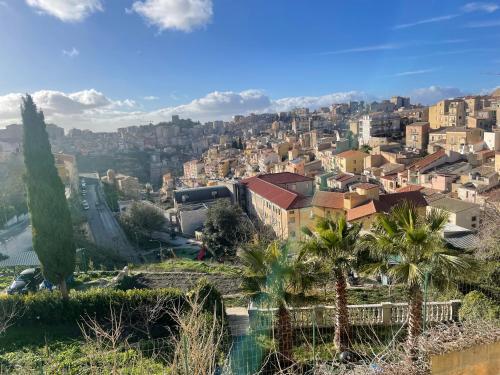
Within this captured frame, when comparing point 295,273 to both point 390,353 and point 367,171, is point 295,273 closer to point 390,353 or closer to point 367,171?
point 390,353

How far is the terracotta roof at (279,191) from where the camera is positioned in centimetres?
2666

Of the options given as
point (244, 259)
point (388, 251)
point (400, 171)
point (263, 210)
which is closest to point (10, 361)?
point (244, 259)

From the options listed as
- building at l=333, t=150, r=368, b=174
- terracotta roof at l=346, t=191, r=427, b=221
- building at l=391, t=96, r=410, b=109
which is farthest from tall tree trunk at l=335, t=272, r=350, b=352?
building at l=391, t=96, r=410, b=109

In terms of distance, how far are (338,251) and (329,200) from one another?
20068mm

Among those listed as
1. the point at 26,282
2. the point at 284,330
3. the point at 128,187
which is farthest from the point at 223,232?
the point at 128,187

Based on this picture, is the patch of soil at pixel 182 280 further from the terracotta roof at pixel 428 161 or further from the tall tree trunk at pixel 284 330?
the terracotta roof at pixel 428 161

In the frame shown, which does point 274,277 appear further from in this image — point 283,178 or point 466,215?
point 283,178

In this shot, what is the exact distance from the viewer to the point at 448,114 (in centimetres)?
5794

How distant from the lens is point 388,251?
6555 mm

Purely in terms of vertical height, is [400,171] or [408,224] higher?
[408,224]

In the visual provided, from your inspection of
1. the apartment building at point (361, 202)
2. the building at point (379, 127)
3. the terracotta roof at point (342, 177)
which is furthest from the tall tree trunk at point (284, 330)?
the building at point (379, 127)

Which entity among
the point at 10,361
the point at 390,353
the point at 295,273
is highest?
the point at 390,353

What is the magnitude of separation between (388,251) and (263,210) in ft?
81.1

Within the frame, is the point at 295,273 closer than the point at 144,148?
Yes
